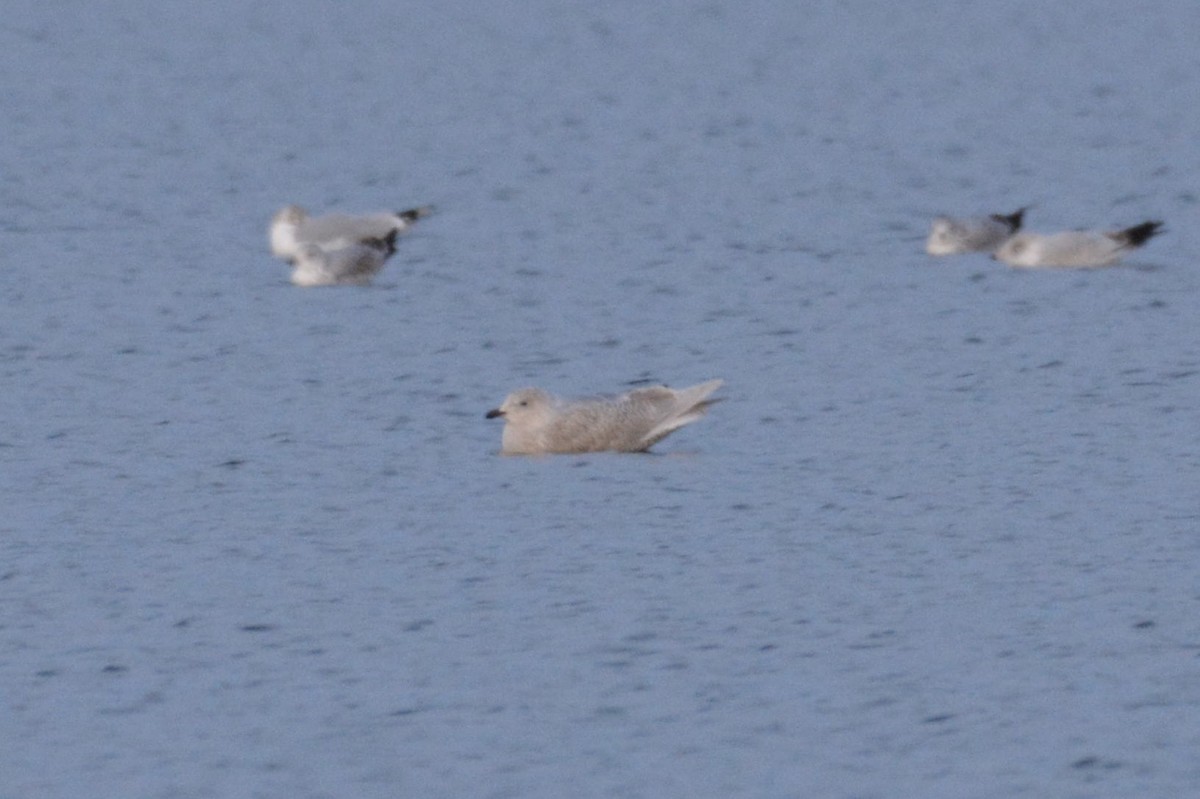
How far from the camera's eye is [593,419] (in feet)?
57.5

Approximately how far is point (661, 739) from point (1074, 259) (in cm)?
1420

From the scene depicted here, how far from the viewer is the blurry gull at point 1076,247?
2488cm

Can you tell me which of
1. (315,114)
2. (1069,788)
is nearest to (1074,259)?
(1069,788)

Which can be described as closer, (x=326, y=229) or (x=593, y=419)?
(x=593, y=419)

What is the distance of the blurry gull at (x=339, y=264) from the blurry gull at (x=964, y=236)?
4.91m

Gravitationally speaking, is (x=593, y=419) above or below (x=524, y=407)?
below

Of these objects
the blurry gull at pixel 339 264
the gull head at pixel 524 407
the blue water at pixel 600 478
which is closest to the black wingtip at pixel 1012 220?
the blue water at pixel 600 478

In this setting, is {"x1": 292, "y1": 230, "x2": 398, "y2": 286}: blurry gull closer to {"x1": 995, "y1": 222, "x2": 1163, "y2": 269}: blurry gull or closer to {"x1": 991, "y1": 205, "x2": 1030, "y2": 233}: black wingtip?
{"x1": 995, "y1": 222, "x2": 1163, "y2": 269}: blurry gull

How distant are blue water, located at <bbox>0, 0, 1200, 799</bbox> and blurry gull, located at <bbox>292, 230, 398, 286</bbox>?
0.80 feet

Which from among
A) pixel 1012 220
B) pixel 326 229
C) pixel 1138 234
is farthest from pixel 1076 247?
pixel 326 229

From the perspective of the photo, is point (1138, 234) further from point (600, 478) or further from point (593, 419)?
point (600, 478)

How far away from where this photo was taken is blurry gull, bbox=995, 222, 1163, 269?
24.9 meters

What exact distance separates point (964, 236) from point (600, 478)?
9.72 m

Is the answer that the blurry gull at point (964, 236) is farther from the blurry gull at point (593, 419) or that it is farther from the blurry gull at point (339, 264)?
the blurry gull at point (593, 419)
